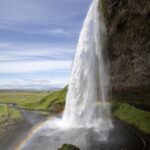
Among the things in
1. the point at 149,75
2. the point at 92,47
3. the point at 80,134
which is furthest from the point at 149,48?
the point at 92,47

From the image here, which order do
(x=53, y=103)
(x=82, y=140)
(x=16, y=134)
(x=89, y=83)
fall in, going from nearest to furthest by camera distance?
(x=82, y=140), (x=16, y=134), (x=89, y=83), (x=53, y=103)

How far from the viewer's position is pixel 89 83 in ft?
162

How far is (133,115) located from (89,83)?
31.4 feet

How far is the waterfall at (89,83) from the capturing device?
145 feet

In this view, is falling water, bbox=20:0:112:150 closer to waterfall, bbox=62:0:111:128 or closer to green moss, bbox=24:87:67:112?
waterfall, bbox=62:0:111:128

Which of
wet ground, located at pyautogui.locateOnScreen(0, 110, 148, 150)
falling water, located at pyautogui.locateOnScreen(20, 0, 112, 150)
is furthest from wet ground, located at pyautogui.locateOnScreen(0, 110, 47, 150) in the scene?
falling water, located at pyautogui.locateOnScreen(20, 0, 112, 150)

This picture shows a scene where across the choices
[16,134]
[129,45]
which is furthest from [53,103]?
[129,45]

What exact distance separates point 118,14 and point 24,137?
21387 mm

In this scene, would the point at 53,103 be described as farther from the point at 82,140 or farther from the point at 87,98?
the point at 82,140

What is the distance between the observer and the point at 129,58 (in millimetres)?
34281

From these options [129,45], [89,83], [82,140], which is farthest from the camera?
[89,83]

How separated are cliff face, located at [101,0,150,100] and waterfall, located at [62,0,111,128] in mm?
3849

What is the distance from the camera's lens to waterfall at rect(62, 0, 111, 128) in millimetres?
44250

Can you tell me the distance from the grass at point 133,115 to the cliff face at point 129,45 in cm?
402
